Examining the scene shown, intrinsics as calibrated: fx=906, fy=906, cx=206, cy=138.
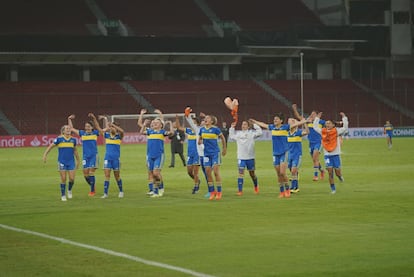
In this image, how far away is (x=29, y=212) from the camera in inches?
848

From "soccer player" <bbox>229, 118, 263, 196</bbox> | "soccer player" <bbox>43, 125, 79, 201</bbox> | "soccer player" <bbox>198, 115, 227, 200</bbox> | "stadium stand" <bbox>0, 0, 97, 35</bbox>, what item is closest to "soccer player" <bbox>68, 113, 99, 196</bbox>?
"soccer player" <bbox>43, 125, 79, 201</bbox>

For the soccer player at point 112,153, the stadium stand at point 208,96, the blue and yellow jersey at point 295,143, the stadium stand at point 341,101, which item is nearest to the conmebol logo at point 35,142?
the stadium stand at point 208,96

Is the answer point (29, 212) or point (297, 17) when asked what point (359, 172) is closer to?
point (29, 212)

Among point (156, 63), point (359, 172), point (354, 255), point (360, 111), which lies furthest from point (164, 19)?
point (354, 255)

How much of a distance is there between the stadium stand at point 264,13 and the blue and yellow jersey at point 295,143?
59.7m

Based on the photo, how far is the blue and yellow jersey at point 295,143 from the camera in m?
26.1

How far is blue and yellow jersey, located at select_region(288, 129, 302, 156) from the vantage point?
26.1 meters

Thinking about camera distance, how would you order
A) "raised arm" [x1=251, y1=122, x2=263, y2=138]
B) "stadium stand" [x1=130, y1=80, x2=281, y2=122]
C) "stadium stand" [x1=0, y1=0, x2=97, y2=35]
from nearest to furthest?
"raised arm" [x1=251, y1=122, x2=263, y2=138]
"stadium stand" [x1=130, y1=80, x2=281, y2=122]
"stadium stand" [x1=0, y1=0, x2=97, y2=35]

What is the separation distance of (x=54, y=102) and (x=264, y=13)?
27.1 metres

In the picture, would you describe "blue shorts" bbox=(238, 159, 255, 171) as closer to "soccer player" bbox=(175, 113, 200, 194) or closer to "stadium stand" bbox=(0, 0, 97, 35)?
"soccer player" bbox=(175, 113, 200, 194)

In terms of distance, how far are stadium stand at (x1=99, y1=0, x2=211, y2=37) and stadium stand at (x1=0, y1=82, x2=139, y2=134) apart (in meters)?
9.01

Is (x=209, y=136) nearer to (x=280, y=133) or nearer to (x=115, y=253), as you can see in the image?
(x=280, y=133)

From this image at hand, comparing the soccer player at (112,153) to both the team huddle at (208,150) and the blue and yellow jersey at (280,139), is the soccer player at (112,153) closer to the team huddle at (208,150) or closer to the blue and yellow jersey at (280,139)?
the team huddle at (208,150)

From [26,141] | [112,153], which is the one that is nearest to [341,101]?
[26,141]
